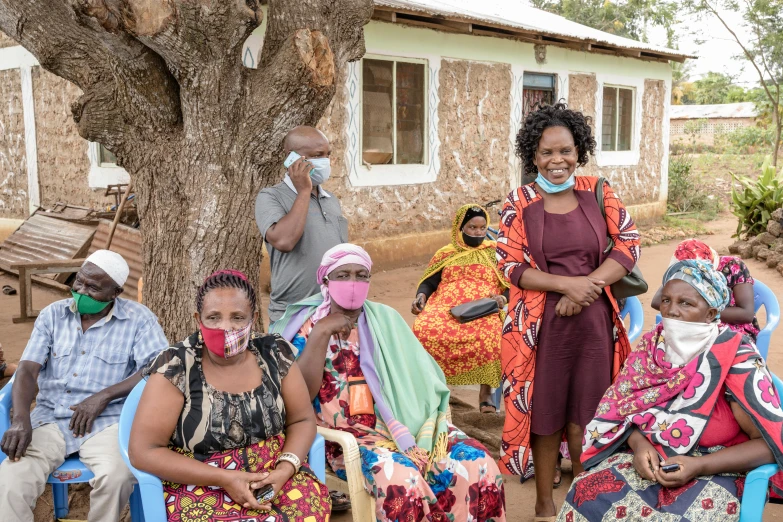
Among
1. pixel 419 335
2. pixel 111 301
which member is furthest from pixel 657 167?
pixel 111 301

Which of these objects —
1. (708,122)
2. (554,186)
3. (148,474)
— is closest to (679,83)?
(708,122)

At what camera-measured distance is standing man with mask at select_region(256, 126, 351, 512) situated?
3299mm

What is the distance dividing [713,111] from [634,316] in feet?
103

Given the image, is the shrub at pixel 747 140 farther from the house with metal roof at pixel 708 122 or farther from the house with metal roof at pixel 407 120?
the house with metal roof at pixel 407 120

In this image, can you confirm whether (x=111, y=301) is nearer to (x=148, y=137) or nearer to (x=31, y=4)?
(x=148, y=137)

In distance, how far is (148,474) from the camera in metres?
2.43

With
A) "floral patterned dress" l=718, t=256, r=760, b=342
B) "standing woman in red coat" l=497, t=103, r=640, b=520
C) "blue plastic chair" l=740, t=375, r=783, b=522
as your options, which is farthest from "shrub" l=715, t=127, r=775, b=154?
"blue plastic chair" l=740, t=375, r=783, b=522

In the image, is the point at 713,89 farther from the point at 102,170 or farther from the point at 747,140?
the point at 102,170

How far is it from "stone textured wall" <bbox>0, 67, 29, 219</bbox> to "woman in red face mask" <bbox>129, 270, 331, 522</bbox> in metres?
9.65

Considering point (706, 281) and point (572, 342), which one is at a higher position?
point (706, 281)

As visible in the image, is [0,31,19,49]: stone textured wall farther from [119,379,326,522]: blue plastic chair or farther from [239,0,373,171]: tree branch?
[119,379,326,522]: blue plastic chair

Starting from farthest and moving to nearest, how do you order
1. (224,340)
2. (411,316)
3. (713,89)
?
(713,89)
(411,316)
(224,340)

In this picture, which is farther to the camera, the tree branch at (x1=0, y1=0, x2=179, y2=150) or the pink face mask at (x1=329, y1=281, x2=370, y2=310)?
the tree branch at (x1=0, y1=0, x2=179, y2=150)

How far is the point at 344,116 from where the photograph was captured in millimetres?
8992
